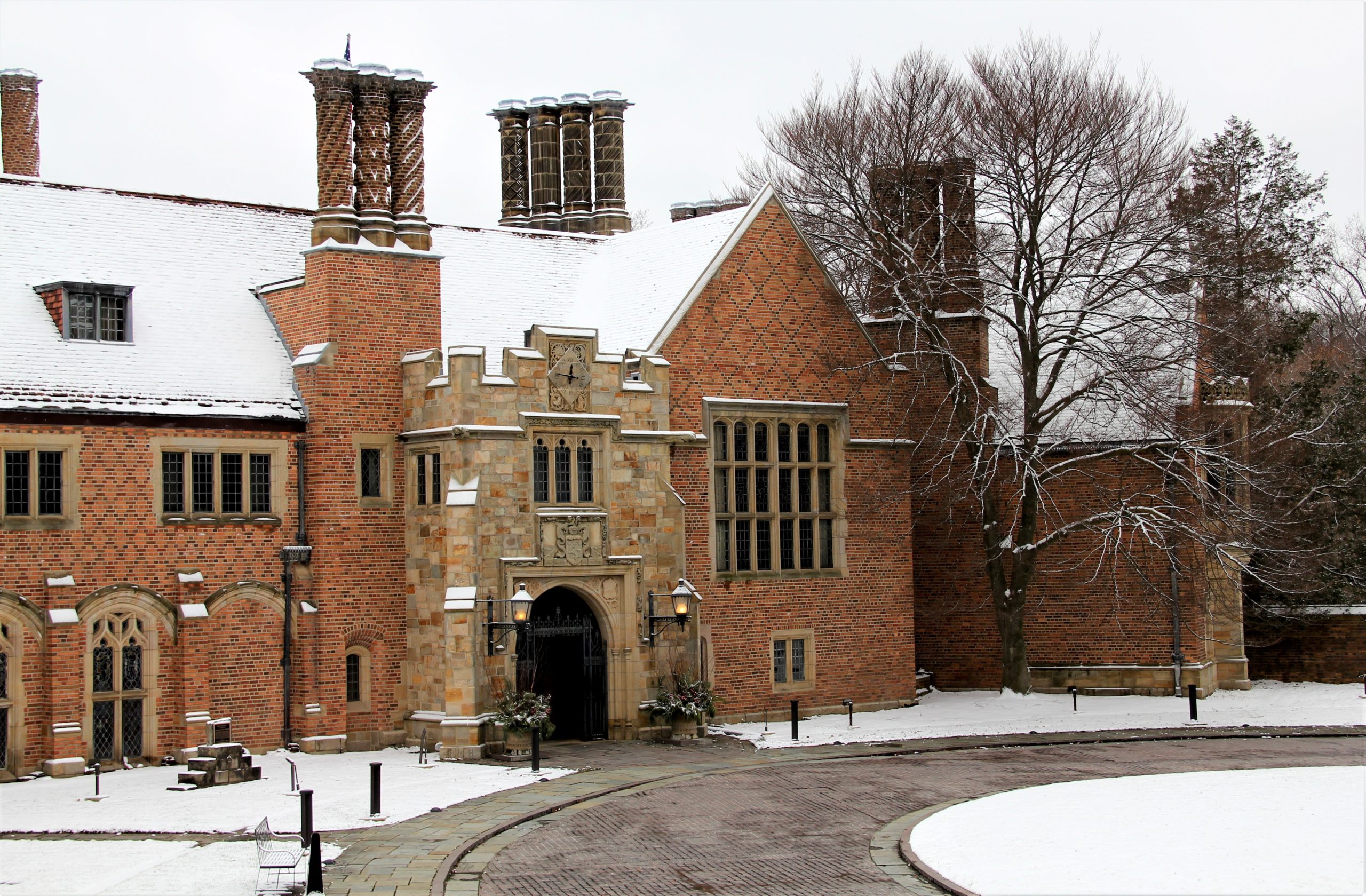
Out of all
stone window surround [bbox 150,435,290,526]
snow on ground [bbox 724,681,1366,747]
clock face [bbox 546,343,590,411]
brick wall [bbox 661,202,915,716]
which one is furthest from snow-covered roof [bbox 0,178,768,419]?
snow on ground [bbox 724,681,1366,747]

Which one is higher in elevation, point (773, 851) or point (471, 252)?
point (471, 252)

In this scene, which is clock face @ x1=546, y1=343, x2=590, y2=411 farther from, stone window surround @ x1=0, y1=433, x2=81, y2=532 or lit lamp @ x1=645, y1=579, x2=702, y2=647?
stone window surround @ x1=0, y1=433, x2=81, y2=532

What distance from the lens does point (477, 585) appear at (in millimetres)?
27641

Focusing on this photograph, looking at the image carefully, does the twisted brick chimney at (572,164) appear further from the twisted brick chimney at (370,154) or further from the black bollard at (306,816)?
the black bollard at (306,816)

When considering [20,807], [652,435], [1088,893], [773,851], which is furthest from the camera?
[652,435]

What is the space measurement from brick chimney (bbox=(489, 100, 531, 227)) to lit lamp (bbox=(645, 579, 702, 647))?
44.2 ft

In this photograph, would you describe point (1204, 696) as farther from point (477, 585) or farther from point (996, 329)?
point (477, 585)

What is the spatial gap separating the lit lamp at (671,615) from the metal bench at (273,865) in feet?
39.8

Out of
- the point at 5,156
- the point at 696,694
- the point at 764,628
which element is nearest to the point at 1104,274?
the point at 764,628

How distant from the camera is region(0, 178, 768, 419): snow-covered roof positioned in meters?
26.8

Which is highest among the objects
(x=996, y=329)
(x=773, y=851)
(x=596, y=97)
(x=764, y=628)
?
(x=596, y=97)

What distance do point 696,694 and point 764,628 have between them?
3.24 m

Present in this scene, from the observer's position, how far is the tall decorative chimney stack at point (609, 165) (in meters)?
38.1

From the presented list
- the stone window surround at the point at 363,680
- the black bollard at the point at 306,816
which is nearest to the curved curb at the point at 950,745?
the black bollard at the point at 306,816
